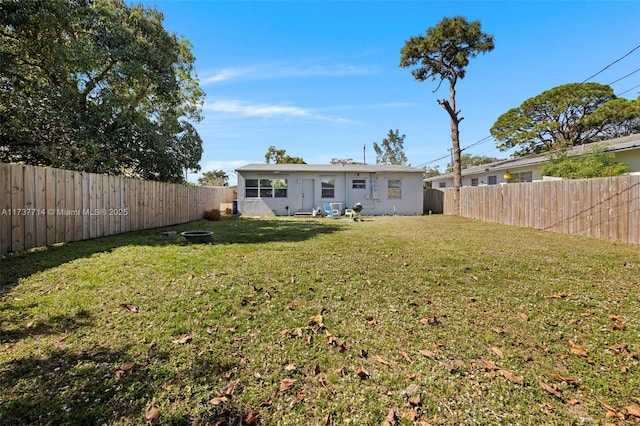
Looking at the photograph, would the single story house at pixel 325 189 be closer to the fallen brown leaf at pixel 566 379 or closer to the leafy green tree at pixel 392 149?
the fallen brown leaf at pixel 566 379

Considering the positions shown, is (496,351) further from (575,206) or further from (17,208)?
(575,206)

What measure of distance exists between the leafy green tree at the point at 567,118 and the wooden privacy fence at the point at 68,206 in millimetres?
26472

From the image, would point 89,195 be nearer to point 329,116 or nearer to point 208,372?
point 208,372

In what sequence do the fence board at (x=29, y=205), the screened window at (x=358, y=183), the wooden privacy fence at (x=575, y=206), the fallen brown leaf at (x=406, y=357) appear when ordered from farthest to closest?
the screened window at (x=358, y=183) → the wooden privacy fence at (x=575, y=206) → the fence board at (x=29, y=205) → the fallen brown leaf at (x=406, y=357)

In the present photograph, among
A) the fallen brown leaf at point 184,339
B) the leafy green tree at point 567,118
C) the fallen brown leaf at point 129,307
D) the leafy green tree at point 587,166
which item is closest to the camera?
the fallen brown leaf at point 184,339

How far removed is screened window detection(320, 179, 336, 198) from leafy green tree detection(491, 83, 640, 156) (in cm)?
1724

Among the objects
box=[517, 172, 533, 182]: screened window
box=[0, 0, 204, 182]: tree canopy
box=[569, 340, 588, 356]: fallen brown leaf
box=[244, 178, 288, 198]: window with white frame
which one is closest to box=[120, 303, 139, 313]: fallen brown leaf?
box=[569, 340, 588, 356]: fallen brown leaf

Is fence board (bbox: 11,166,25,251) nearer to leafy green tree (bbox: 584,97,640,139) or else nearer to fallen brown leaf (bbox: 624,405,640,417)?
fallen brown leaf (bbox: 624,405,640,417)

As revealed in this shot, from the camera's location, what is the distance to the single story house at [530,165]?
40.7 feet

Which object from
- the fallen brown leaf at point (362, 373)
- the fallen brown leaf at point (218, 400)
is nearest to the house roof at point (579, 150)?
the fallen brown leaf at point (362, 373)

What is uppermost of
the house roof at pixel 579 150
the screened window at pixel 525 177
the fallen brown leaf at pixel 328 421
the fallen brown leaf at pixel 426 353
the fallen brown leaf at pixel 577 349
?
the house roof at pixel 579 150

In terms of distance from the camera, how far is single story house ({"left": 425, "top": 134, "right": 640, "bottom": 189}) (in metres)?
12.4

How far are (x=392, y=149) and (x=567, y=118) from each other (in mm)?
32504

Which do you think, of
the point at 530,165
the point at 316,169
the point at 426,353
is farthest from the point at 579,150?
the point at 426,353
